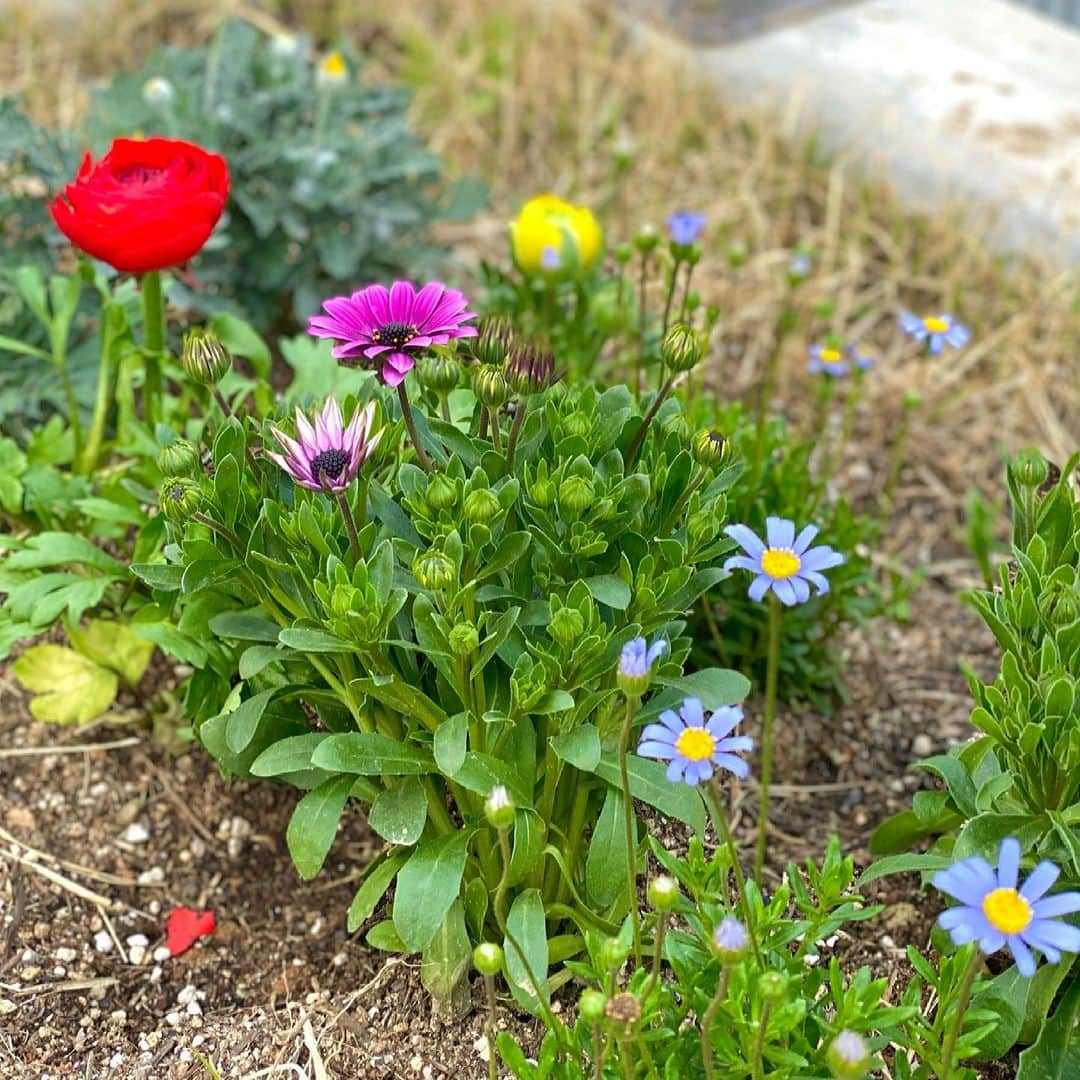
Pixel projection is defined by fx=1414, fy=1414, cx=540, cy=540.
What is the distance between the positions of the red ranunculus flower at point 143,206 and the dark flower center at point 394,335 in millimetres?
463

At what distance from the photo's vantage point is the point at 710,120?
12.3ft

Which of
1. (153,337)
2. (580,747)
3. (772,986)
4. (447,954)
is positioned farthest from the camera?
(153,337)

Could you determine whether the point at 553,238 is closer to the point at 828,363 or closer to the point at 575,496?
the point at 828,363

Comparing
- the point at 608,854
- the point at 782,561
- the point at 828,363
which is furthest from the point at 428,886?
the point at 828,363

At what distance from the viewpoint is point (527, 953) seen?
5.24 feet

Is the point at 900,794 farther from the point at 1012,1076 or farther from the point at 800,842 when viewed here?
the point at 1012,1076

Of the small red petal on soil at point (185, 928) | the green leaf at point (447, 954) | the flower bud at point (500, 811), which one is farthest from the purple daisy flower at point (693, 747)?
the small red petal on soil at point (185, 928)

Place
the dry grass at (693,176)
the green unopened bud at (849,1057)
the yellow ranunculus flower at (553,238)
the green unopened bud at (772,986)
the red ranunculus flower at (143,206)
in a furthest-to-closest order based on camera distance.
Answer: the dry grass at (693,176) → the yellow ranunculus flower at (553,238) → the red ranunculus flower at (143,206) → the green unopened bud at (772,986) → the green unopened bud at (849,1057)

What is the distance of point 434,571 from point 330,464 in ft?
0.51

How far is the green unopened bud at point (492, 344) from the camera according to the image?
1.63 meters

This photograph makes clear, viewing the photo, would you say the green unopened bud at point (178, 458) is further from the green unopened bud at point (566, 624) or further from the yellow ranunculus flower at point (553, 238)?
the yellow ranunculus flower at point (553, 238)

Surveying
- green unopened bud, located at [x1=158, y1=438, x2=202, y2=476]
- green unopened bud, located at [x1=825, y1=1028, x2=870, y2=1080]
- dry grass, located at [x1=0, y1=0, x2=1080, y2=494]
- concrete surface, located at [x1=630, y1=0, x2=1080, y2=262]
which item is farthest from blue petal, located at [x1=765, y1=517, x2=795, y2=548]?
concrete surface, located at [x1=630, y1=0, x2=1080, y2=262]

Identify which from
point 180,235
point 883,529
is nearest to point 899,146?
point 883,529

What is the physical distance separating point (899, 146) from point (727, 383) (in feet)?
3.34
